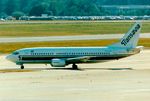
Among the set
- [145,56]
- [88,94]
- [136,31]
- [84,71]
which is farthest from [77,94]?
[145,56]

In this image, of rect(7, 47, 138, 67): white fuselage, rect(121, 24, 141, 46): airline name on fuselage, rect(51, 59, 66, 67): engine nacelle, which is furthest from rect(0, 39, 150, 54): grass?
rect(121, 24, 141, 46): airline name on fuselage

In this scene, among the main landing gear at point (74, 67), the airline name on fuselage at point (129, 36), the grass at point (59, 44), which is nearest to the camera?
the main landing gear at point (74, 67)

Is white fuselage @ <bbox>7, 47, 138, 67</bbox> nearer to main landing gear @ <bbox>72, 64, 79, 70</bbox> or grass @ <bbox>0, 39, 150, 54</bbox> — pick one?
Answer: main landing gear @ <bbox>72, 64, 79, 70</bbox>

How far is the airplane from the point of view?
78062mm

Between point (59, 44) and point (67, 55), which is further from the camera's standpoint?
point (59, 44)

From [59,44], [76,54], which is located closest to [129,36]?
[76,54]

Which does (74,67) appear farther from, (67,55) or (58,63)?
(58,63)

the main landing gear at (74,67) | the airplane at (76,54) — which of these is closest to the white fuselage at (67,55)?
the airplane at (76,54)

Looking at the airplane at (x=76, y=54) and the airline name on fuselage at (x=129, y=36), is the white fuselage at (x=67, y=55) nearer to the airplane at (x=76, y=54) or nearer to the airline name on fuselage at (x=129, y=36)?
the airplane at (x=76, y=54)

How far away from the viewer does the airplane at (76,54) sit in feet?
256

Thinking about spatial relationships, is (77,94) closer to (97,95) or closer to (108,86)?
(97,95)

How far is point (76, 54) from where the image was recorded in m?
78.8

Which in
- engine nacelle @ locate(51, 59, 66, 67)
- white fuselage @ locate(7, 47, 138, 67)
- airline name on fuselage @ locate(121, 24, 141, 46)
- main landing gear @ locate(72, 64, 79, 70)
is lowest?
main landing gear @ locate(72, 64, 79, 70)

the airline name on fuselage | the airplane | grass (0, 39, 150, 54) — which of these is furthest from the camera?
grass (0, 39, 150, 54)
